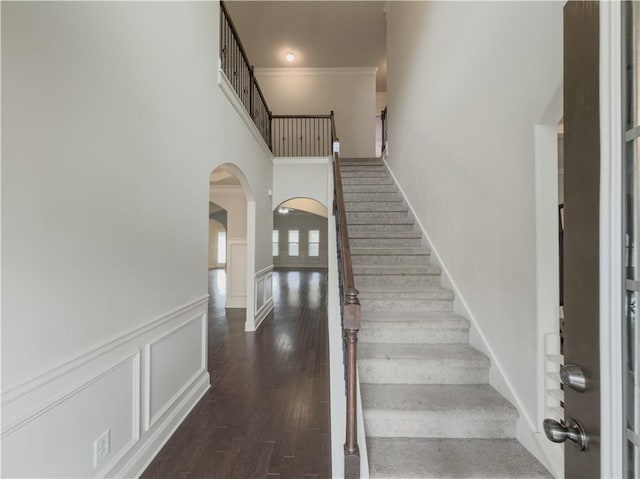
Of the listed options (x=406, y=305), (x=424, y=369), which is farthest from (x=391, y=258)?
(x=424, y=369)

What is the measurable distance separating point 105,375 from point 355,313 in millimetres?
1301

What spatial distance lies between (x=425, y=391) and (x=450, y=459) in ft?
1.31

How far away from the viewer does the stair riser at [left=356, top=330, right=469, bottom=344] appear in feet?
7.46

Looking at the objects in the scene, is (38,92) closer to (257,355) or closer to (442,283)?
(442,283)

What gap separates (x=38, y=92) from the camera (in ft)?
3.75

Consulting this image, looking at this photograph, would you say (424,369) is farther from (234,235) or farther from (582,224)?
(234,235)

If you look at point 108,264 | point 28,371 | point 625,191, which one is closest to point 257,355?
point 108,264

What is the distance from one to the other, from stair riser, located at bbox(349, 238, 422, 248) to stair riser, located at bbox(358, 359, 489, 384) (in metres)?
1.64

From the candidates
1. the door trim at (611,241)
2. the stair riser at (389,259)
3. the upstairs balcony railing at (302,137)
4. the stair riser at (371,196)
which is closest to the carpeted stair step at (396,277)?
the stair riser at (389,259)

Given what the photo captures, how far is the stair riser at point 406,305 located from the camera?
100 inches

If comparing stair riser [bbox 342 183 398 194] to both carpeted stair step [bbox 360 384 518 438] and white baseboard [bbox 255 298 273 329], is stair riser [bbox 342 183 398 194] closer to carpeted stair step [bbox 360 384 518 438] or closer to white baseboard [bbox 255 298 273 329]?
white baseboard [bbox 255 298 273 329]

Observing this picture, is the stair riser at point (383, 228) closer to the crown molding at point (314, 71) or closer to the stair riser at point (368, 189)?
the stair riser at point (368, 189)

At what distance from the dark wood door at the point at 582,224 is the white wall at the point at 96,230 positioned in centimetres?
172

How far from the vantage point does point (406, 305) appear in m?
2.55
